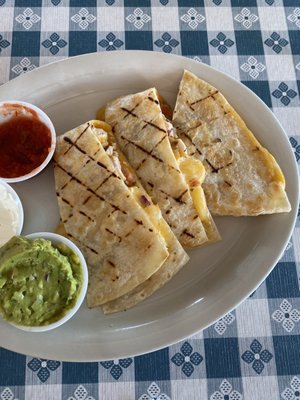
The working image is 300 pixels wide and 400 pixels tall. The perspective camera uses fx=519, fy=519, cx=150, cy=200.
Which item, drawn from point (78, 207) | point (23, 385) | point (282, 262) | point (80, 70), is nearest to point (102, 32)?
point (80, 70)

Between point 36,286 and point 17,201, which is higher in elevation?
point 17,201

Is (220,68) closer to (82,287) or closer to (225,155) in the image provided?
(225,155)

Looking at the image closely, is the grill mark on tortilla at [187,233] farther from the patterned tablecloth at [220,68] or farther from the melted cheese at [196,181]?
the patterned tablecloth at [220,68]

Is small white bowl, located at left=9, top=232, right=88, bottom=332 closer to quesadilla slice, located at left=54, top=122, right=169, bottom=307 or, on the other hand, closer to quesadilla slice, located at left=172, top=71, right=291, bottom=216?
quesadilla slice, located at left=54, top=122, right=169, bottom=307

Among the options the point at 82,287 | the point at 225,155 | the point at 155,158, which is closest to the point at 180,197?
the point at 155,158

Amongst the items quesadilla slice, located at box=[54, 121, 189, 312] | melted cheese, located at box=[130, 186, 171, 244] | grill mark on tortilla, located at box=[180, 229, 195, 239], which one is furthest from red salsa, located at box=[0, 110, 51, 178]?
grill mark on tortilla, located at box=[180, 229, 195, 239]

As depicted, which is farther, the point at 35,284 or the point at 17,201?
the point at 17,201

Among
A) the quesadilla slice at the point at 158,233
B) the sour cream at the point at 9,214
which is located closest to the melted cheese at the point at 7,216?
the sour cream at the point at 9,214
